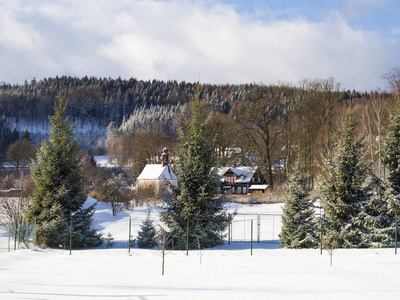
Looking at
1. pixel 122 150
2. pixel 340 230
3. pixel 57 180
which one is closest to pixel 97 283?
pixel 57 180

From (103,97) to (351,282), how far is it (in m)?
157

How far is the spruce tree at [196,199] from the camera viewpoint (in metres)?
19.0

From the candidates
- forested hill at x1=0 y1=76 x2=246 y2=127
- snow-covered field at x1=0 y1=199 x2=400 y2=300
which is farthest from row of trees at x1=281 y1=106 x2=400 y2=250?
forested hill at x1=0 y1=76 x2=246 y2=127

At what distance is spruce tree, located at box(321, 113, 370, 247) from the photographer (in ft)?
60.1

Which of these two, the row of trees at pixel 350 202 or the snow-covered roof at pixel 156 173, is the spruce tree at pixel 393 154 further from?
the snow-covered roof at pixel 156 173

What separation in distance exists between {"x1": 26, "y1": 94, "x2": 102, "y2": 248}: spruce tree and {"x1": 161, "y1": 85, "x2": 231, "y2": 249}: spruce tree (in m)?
4.65

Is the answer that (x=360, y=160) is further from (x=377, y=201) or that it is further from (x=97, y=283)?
(x=97, y=283)

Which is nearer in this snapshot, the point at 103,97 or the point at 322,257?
the point at 322,257

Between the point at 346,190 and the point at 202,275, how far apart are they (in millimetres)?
9488

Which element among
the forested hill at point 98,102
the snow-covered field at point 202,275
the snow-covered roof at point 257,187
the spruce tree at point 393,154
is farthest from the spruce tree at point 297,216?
the forested hill at point 98,102

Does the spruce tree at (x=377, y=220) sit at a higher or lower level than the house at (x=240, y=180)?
lower

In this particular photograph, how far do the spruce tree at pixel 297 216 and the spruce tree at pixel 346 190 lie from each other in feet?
2.96

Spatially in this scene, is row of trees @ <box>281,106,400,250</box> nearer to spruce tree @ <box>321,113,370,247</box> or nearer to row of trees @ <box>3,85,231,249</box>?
spruce tree @ <box>321,113,370,247</box>

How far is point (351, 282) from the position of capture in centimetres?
1156
